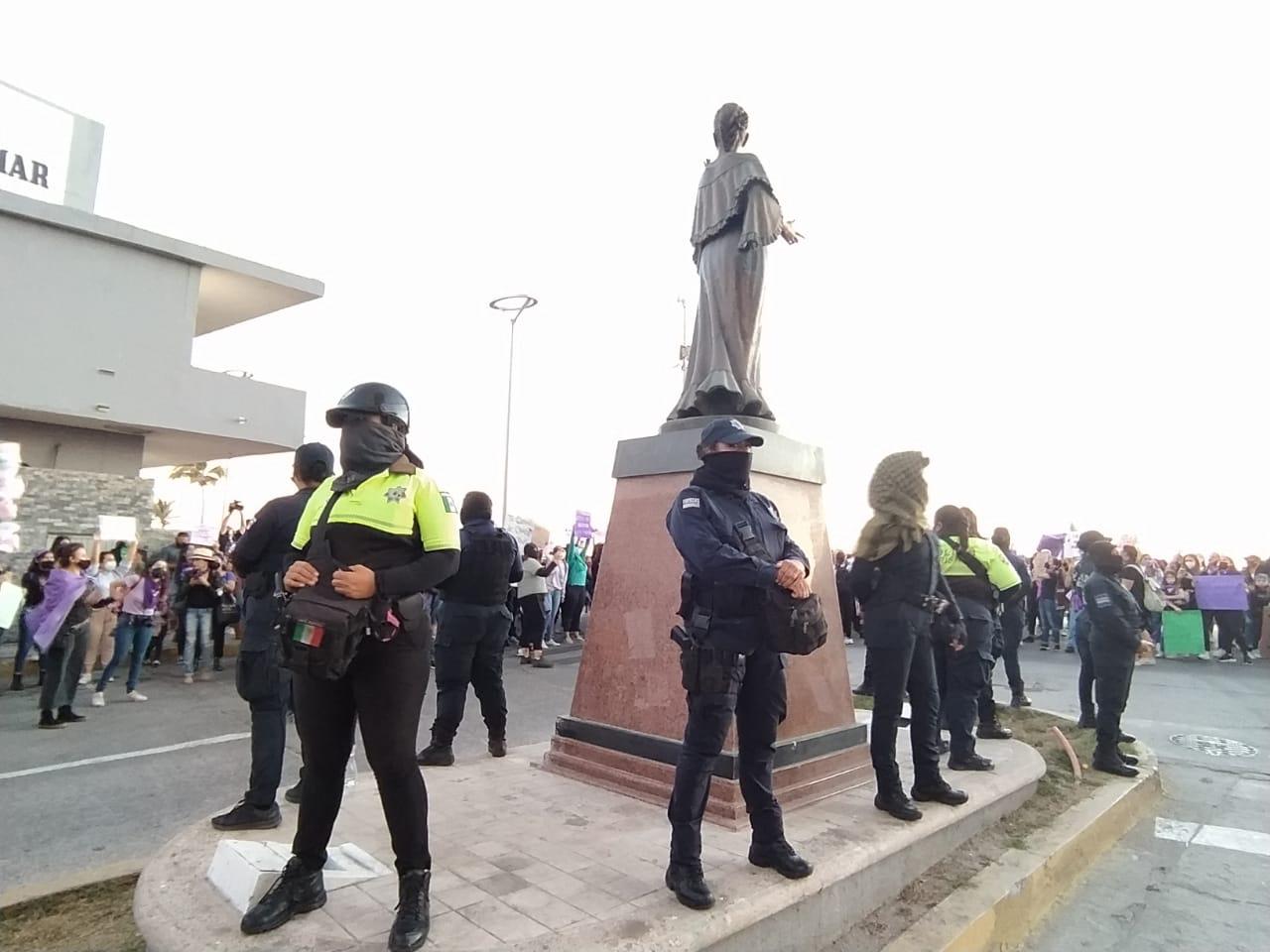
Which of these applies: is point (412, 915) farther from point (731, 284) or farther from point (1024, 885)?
point (731, 284)

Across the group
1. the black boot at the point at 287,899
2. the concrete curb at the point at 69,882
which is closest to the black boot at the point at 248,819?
the concrete curb at the point at 69,882

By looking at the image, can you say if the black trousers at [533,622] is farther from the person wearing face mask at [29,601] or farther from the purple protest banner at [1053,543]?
the purple protest banner at [1053,543]

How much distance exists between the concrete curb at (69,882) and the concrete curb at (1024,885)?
3450 mm

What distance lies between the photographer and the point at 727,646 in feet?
10.3

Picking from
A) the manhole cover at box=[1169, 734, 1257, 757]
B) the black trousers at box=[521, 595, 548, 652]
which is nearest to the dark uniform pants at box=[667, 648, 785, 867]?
the manhole cover at box=[1169, 734, 1257, 757]

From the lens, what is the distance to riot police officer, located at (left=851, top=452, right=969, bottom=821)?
166 inches

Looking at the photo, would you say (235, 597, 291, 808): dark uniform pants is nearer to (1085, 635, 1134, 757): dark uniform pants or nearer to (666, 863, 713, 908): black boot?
(666, 863, 713, 908): black boot

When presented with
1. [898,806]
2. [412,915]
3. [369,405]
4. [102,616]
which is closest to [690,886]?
[412,915]

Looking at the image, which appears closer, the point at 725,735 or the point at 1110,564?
the point at 725,735

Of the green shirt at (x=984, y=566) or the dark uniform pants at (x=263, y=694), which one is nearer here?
the dark uniform pants at (x=263, y=694)

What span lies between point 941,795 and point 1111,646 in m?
2.62

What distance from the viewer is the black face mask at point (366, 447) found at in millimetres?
2875

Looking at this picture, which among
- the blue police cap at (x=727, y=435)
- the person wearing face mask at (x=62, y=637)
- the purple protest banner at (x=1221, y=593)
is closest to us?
the blue police cap at (x=727, y=435)

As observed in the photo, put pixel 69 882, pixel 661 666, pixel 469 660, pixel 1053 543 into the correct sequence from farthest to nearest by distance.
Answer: pixel 1053 543, pixel 469 660, pixel 661 666, pixel 69 882
